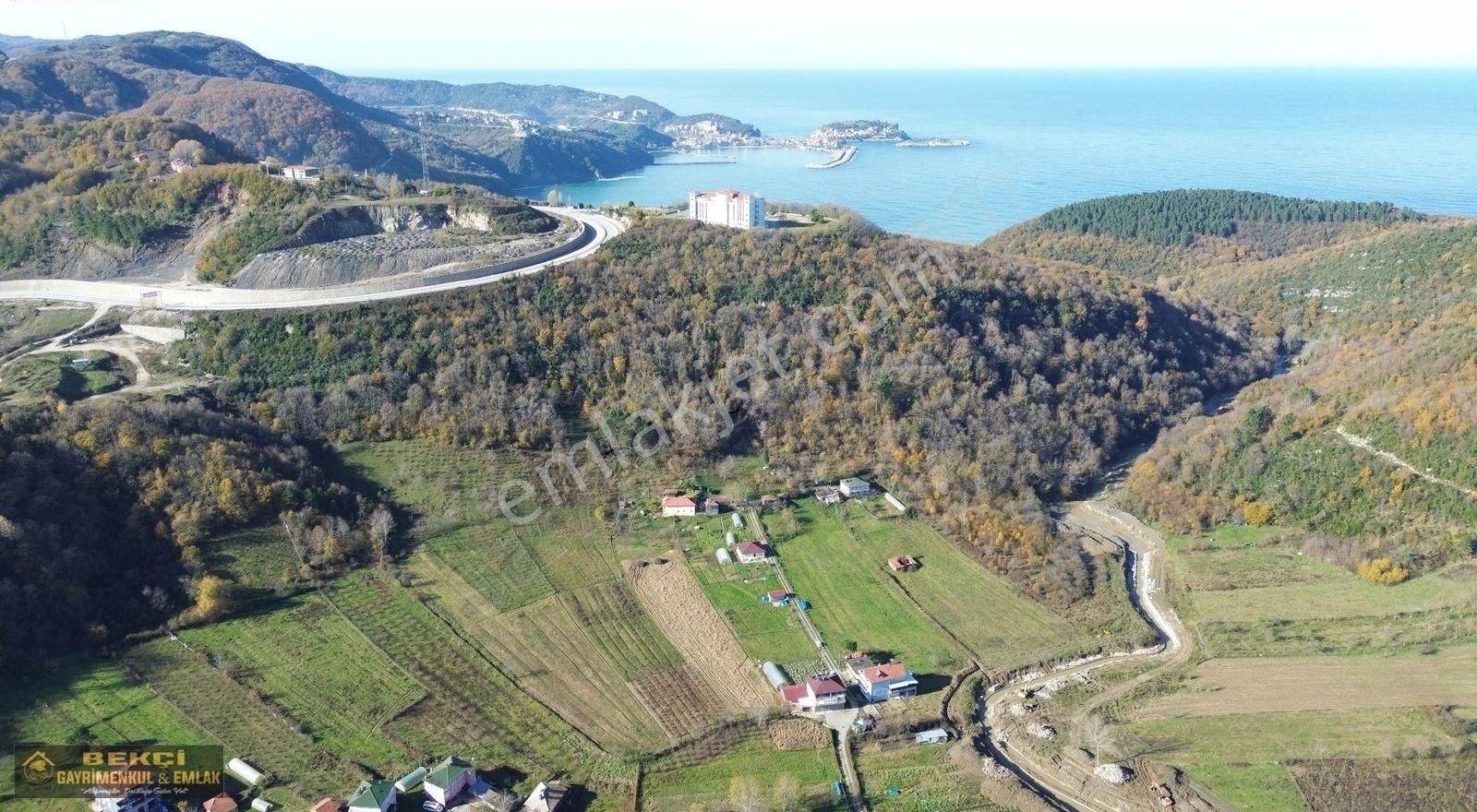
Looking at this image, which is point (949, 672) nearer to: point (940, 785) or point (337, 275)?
point (940, 785)

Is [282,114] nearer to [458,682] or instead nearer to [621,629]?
[621,629]

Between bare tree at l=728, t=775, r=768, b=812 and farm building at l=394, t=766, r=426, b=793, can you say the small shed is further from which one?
bare tree at l=728, t=775, r=768, b=812

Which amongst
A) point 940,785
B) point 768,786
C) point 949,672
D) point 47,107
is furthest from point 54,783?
point 47,107

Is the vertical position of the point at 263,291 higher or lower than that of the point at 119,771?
higher

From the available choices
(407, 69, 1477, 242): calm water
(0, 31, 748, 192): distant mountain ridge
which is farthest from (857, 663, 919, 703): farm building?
(0, 31, 748, 192): distant mountain ridge

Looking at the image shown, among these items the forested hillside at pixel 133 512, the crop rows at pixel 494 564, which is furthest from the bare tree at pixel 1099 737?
the forested hillside at pixel 133 512

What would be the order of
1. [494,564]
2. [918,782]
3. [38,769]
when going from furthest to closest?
[494,564]
[918,782]
[38,769]

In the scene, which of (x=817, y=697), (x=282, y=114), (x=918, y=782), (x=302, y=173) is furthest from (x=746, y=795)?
(x=282, y=114)
